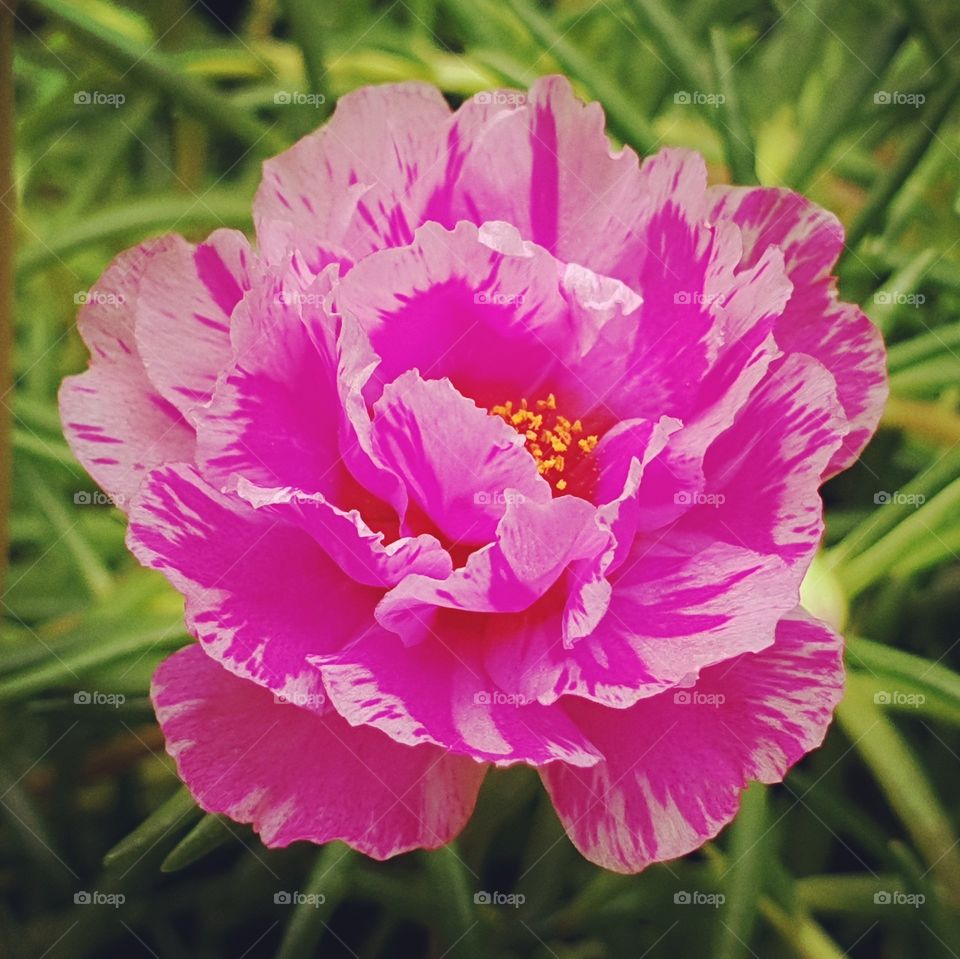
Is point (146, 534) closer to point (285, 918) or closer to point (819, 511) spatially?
point (819, 511)

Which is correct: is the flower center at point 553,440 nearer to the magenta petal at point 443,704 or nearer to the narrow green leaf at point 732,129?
the magenta petal at point 443,704

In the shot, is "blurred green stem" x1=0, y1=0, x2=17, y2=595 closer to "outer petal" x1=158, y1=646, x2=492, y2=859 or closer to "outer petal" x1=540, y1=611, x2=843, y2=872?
"outer petal" x1=158, y1=646, x2=492, y2=859

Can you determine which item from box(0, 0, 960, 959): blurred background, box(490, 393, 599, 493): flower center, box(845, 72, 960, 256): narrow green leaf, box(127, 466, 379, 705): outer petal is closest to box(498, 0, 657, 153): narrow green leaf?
box(0, 0, 960, 959): blurred background

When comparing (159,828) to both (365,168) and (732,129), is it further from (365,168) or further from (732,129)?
(732,129)

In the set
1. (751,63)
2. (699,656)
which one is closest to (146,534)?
(699,656)

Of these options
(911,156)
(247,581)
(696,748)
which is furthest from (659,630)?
(911,156)

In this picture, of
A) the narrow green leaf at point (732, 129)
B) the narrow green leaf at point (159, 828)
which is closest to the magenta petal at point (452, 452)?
the narrow green leaf at point (159, 828)
